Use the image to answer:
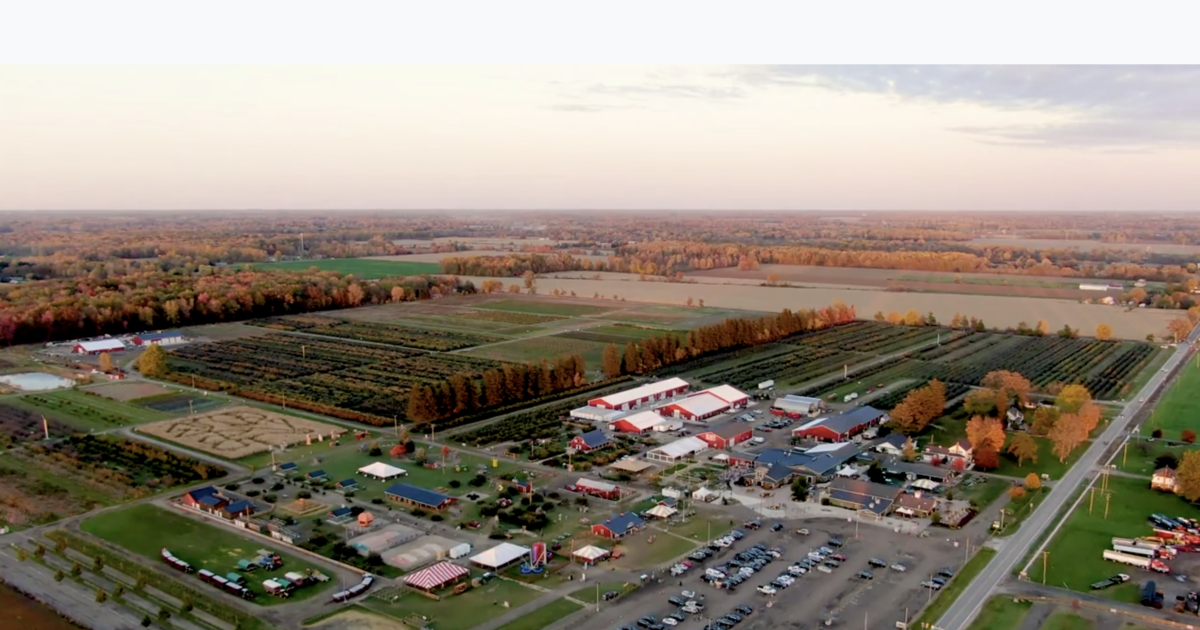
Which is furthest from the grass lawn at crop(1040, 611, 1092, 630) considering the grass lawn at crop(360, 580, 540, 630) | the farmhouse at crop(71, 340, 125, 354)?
the farmhouse at crop(71, 340, 125, 354)

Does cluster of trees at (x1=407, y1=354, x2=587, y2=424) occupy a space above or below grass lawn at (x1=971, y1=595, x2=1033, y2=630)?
above

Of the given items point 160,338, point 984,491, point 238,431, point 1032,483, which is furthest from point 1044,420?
point 160,338

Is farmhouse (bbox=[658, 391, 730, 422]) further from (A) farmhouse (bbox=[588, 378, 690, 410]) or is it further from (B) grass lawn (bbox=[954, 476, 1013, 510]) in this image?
(B) grass lawn (bbox=[954, 476, 1013, 510])

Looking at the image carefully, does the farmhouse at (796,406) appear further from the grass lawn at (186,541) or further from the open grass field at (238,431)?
the grass lawn at (186,541)

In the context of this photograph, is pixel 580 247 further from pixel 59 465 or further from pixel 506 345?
pixel 59 465

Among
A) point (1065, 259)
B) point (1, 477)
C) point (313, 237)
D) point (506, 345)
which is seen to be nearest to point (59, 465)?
point (1, 477)

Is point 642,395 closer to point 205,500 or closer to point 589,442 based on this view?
point 589,442
